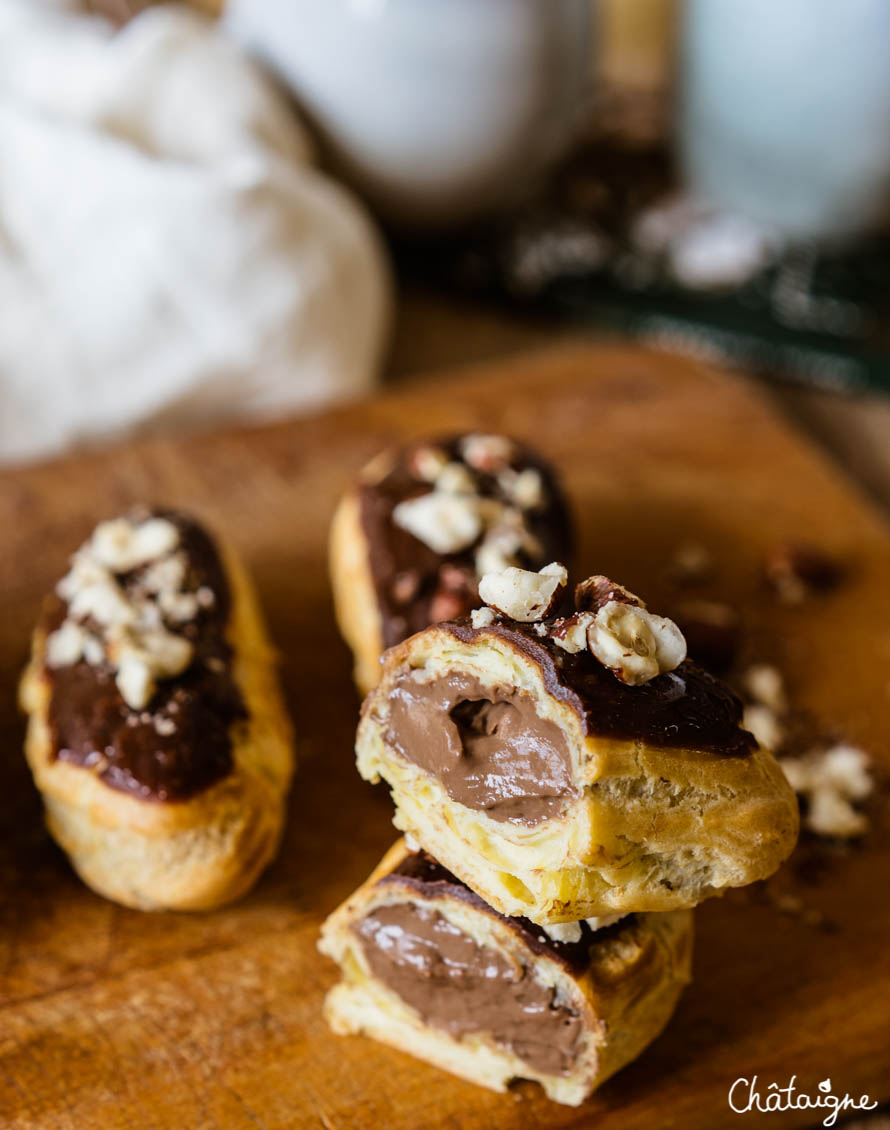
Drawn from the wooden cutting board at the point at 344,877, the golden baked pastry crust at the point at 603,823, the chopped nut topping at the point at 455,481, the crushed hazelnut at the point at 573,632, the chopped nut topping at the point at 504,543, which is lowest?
the wooden cutting board at the point at 344,877

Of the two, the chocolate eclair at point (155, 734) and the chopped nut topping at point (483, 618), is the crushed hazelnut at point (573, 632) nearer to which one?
the chopped nut topping at point (483, 618)

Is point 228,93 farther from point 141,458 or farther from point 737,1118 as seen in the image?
point 737,1118

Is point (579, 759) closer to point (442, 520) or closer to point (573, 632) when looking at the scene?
point (573, 632)

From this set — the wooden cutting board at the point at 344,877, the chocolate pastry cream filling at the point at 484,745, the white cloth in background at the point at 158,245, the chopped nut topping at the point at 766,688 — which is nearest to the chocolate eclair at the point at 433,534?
the wooden cutting board at the point at 344,877

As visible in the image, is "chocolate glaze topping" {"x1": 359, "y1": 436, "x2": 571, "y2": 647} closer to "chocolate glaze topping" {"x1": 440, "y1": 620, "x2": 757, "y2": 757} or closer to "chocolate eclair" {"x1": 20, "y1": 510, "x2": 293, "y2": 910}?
"chocolate eclair" {"x1": 20, "y1": 510, "x2": 293, "y2": 910}

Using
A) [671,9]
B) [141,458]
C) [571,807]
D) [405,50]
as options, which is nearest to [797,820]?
[571,807]

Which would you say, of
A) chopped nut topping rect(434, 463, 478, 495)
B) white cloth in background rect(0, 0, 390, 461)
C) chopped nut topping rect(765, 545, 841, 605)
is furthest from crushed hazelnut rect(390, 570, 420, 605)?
white cloth in background rect(0, 0, 390, 461)
